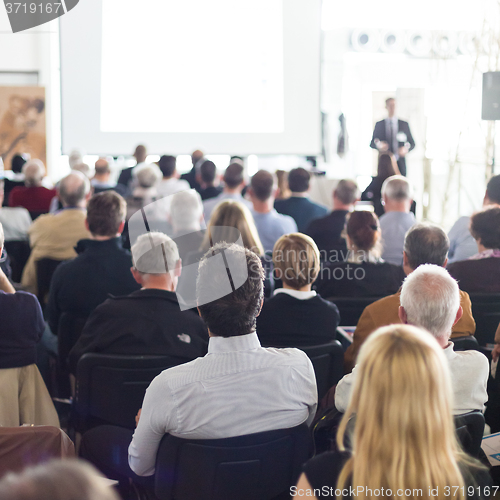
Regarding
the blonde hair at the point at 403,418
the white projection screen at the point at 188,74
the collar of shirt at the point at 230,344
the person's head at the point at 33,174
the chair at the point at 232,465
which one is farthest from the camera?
the white projection screen at the point at 188,74

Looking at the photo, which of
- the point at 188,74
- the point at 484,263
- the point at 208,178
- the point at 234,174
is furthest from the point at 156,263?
the point at 188,74

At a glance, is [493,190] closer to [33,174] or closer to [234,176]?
[234,176]

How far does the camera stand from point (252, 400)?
56.7 inches

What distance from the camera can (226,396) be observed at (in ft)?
4.67

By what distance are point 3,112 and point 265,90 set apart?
571 centimetres

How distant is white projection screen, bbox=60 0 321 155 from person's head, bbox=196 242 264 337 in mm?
5345

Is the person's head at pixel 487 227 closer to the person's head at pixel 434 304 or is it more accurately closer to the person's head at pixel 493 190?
the person's head at pixel 493 190

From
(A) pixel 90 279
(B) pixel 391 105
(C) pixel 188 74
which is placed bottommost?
(A) pixel 90 279

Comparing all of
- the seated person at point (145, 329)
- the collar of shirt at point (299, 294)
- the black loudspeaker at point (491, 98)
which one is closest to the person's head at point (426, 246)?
the collar of shirt at point (299, 294)

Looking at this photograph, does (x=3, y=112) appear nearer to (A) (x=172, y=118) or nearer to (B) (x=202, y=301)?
(A) (x=172, y=118)

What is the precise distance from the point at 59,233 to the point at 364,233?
6.61ft

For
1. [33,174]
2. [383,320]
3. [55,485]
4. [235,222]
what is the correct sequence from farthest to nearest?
[33,174], [235,222], [383,320], [55,485]

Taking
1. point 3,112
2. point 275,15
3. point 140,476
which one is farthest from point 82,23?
point 140,476

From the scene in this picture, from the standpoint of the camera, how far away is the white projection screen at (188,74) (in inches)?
252
